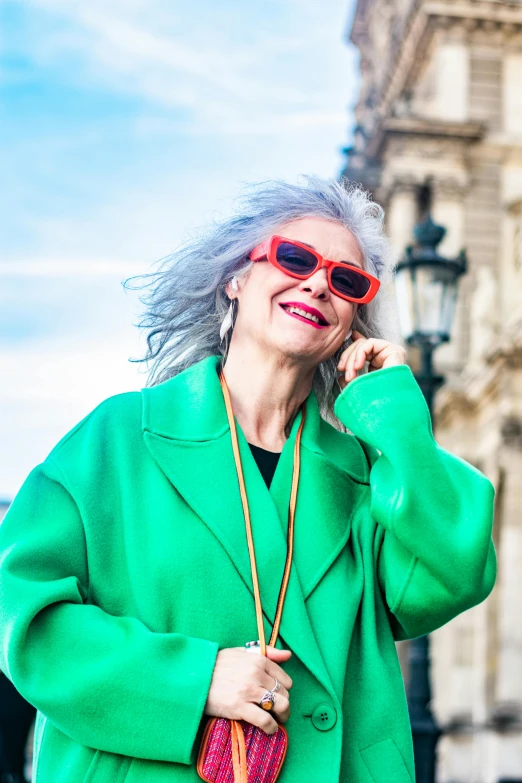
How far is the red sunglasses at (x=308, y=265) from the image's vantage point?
2.87 m

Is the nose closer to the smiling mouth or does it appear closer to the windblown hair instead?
the smiling mouth

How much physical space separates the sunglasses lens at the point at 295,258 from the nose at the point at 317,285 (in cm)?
2

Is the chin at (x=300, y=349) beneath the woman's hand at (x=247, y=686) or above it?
above

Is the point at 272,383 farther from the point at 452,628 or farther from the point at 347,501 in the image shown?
the point at 452,628

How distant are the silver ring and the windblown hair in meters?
1.03

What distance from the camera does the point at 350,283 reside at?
2.91m

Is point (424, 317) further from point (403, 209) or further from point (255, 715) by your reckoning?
point (403, 209)

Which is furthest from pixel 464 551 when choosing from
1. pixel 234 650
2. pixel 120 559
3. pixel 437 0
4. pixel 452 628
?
pixel 437 0

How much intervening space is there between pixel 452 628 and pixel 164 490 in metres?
19.7

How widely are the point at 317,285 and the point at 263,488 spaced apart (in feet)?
1.68

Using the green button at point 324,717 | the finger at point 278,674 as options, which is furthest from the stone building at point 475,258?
the finger at point 278,674

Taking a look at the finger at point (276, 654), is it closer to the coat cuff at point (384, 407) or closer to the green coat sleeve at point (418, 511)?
the green coat sleeve at point (418, 511)

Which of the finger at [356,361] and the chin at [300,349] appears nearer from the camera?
the chin at [300,349]

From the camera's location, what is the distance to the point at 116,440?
2750mm
